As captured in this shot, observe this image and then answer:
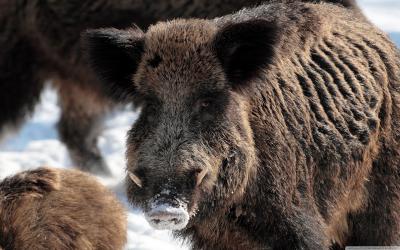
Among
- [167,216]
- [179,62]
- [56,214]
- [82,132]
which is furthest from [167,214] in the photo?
[82,132]

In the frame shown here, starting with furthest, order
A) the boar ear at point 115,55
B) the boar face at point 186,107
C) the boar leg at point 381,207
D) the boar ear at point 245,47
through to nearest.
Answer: the boar leg at point 381,207, the boar ear at point 115,55, the boar ear at point 245,47, the boar face at point 186,107

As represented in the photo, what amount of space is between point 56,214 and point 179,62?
57.1 inches

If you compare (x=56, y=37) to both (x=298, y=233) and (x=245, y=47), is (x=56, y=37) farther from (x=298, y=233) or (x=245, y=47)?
(x=298, y=233)

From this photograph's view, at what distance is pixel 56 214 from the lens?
5164 millimetres

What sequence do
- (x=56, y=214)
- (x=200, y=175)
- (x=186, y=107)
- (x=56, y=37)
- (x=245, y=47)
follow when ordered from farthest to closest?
(x=56, y=37)
(x=56, y=214)
(x=245, y=47)
(x=186, y=107)
(x=200, y=175)

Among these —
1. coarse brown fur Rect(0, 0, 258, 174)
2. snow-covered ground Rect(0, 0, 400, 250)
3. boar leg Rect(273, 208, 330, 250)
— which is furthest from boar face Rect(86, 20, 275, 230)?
coarse brown fur Rect(0, 0, 258, 174)

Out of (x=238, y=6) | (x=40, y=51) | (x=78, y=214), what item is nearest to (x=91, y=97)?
(x=40, y=51)

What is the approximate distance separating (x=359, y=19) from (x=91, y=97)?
3.76 meters

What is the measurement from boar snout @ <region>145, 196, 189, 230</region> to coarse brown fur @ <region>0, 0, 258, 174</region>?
3999 mm

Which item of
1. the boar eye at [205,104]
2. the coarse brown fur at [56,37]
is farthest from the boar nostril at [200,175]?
the coarse brown fur at [56,37]

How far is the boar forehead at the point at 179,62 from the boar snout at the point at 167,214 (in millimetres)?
528

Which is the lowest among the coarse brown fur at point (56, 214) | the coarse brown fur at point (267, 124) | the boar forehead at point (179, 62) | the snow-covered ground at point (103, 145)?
the snow-covered ground at point (103, 145)

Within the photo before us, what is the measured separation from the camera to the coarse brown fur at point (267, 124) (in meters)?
4.04

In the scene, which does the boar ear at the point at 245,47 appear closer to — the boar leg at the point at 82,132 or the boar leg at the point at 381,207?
the boar leg at the point at 381,207
